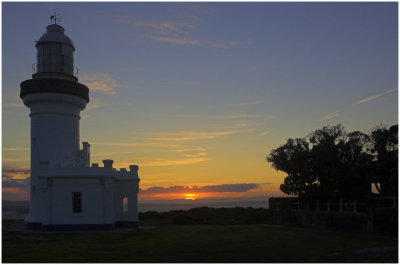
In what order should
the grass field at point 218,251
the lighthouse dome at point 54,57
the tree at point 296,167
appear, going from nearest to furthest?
the grass field at point 218,251, the tree at point 296,167, the lighthouse dome at point 54,57

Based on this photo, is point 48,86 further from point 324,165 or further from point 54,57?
point 324,165

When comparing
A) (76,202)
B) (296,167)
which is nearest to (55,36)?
(76,202)

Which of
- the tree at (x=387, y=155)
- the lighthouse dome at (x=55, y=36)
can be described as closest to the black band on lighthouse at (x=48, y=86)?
the lighthouse dome at (x=55, y=36)

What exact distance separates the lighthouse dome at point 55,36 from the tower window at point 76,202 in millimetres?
10894

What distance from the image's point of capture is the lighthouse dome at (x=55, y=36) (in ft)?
107

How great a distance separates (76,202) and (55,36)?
12021 millimetres

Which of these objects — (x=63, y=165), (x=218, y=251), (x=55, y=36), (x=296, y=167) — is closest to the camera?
(x=218, y=251)

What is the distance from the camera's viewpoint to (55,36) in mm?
32656

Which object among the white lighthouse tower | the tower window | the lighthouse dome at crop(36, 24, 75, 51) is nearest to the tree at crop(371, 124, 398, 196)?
the white lighthouse tower

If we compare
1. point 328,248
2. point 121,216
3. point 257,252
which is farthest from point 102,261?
point 121,216

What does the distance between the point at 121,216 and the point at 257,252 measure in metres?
18.5

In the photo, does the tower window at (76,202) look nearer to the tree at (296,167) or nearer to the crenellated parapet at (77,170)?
the crenellated parapet at (77,170)

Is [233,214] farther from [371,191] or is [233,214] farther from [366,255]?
[366,255]

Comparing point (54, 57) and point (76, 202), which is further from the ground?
point (54, 57)
